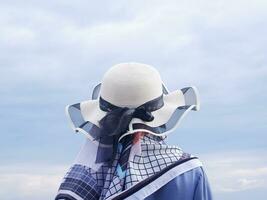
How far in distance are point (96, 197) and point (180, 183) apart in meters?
0.47

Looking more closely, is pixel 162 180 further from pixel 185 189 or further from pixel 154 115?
pixel 154 115

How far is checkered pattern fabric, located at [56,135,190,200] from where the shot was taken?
3.71 metres

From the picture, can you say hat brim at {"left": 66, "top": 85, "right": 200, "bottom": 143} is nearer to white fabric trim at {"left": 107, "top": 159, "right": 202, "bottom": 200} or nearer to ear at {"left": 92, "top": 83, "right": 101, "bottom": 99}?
ear at {"left": 92, "top": 83, "right": 101, "bottom": 99}

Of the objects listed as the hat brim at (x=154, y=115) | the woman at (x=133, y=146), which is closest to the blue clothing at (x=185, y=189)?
the woman at (x=133, y=146)

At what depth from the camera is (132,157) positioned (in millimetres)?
3764

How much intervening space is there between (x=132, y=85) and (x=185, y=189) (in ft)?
2.05

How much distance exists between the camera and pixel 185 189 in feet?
12.1

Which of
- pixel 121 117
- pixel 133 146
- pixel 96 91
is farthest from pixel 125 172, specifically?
pixel 96 91

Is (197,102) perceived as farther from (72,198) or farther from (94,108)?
(72,198)

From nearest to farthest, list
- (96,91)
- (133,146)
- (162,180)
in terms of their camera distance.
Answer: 1. (162,180)
2. (133,146)
3. (96,91)

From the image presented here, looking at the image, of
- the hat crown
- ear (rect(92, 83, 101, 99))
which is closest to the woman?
the hat crown

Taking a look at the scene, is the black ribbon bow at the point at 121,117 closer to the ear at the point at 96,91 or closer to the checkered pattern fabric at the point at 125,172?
the checkered pattern fabric at the point at 125,172

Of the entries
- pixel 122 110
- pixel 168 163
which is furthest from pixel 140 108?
pixel 168 163

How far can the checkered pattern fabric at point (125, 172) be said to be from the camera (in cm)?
371
